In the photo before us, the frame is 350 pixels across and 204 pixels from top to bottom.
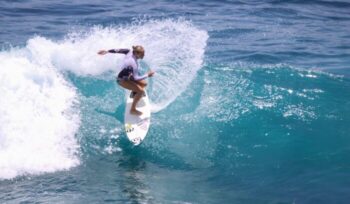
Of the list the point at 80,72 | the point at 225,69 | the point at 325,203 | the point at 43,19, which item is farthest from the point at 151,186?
the point at 43,19

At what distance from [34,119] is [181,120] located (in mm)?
3686

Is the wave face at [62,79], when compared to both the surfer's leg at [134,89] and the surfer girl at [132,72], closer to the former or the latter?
the surfer's leg at [134,89]

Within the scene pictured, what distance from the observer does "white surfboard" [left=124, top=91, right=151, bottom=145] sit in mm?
11366

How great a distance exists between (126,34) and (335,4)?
1511 cm

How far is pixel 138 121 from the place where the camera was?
1184 centimetres

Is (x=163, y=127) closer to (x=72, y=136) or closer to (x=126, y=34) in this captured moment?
(x=72, y=136)

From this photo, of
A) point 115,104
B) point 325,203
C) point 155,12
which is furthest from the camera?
point 155,12

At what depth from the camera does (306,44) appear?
19312 mm

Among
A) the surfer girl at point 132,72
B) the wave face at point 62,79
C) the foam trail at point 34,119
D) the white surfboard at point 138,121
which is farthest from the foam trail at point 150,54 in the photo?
the surfer girl at point 132,72

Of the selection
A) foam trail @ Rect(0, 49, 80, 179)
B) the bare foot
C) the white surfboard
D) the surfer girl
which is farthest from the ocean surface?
the surfer girl

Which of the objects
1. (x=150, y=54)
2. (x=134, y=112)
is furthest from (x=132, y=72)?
(x=150, y=54)

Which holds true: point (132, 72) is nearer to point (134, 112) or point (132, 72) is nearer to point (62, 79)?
point (134, 112)

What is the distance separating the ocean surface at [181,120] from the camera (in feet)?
31.7

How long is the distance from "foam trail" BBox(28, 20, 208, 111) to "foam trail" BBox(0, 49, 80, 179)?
2.32ft
